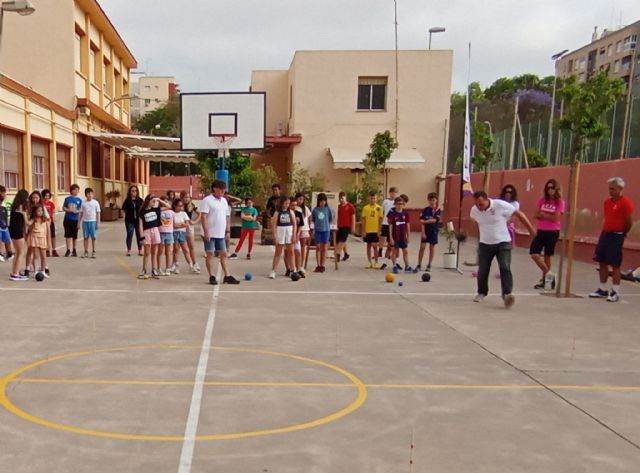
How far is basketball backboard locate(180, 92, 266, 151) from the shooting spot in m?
16.8

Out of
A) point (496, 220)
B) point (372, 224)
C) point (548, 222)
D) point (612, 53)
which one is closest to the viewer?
point (496, 220)

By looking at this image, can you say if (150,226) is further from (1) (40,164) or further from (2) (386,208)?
(1) (40,164)

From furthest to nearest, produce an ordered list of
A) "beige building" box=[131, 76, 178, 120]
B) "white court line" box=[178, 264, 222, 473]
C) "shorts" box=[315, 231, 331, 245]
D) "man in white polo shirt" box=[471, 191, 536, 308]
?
"beige building" box=[131, 76, 178, 120]
"shorts" box=[315, 231, 331, 245]
"man in white polo shirt" box=[471, 191, 536, 308]
"white court line" box=[178, 264, 222, 473]

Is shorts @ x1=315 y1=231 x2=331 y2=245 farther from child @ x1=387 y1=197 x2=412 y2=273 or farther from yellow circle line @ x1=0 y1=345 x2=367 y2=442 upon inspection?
yellow circle line @ x1=0 y1=345 x2=367 y2=442

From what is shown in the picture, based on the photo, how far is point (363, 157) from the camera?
2275cm

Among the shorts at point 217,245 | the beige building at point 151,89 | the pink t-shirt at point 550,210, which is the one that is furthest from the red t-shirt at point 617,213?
the beige building at point 151,89

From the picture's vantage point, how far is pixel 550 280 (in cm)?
986

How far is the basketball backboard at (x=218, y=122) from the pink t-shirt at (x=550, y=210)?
30.8ft

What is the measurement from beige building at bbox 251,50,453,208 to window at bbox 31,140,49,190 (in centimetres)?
854

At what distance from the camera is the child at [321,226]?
11.1m

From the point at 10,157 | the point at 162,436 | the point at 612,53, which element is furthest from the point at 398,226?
the point at 612,53

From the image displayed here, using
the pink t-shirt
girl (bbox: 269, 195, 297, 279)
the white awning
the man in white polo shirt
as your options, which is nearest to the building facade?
girl (bbox: 269, 195, 297, 279)

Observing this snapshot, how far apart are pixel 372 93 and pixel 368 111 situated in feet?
2.77

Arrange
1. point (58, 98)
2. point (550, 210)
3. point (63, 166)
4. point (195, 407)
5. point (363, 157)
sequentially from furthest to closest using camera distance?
point (363, 157) → point (58, 98) → point (63, 166) → point (550, 210) → point (195, 407)
